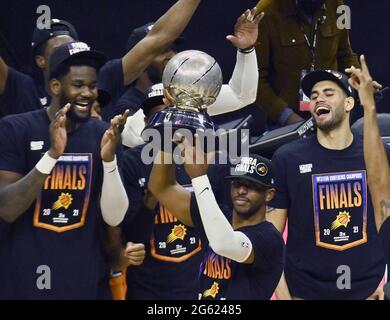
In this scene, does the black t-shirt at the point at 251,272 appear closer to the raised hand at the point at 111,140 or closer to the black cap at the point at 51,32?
the raised hand at the point at 111,140

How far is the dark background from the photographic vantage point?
26.6 feet

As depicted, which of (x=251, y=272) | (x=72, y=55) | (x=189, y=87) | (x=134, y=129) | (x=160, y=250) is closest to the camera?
(x=189, y=87)

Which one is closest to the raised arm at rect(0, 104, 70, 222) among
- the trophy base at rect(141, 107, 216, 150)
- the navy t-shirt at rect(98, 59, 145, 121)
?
the trophy base at rect(141, 107, 216, 150)

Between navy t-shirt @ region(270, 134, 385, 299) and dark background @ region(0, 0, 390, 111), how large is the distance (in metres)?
1.83

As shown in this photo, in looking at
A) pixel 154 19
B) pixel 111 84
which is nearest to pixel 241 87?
pixel 111 84

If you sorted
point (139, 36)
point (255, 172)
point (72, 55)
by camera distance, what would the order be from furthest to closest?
point (139, 36) < point (72, 55) < point (255, 172)

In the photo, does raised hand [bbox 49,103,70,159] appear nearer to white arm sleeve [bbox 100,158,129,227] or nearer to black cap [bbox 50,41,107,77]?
white arm sleeve [bbox 100,158,129,227]

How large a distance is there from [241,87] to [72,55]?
85 centimetres

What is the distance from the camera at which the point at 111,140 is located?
19.3 ft

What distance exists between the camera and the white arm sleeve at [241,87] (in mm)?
6430

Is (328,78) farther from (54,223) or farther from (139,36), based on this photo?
(54,223)

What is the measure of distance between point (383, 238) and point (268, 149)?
5.88 feet

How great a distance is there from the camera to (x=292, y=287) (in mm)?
6406
